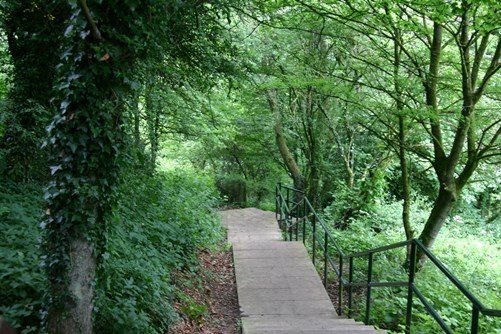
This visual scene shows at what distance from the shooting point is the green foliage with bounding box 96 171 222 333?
354cm

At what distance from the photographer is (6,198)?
5051 mm

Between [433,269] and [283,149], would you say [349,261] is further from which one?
[283,149]

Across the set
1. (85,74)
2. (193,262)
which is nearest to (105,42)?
(85,74)

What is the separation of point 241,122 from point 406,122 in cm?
687

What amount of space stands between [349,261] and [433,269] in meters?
2.43

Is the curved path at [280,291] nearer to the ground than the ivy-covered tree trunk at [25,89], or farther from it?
nearer to the ground

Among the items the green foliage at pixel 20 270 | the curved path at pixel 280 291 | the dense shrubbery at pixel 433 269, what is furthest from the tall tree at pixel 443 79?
the green foliage at pixel 20 270

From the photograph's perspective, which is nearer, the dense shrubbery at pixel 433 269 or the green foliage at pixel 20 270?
the green foliage at pixel 20 270

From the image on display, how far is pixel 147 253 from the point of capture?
16.7 ft

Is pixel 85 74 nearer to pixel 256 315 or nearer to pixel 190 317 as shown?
pixel 190 317

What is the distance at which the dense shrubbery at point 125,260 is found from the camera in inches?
129

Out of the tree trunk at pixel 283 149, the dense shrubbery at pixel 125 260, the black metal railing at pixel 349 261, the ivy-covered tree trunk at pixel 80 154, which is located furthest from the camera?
the tree trunk at pixel 283 149

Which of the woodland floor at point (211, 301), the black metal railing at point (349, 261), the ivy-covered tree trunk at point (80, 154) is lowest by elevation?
the woodland floor at point (211, 301)

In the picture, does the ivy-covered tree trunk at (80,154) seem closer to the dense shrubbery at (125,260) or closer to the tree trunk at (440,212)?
the dense shrubbery at (125,260)
